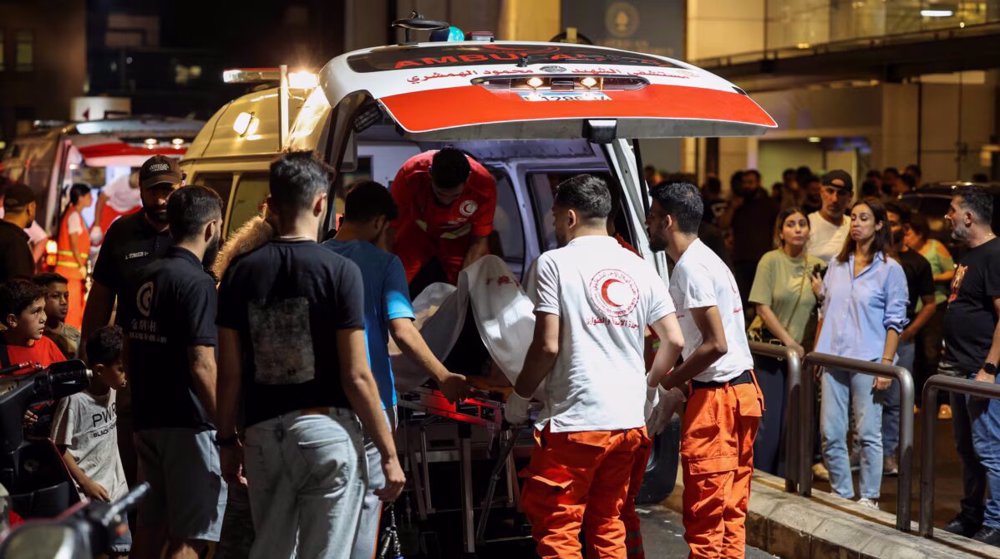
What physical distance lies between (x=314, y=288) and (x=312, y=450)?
534mm

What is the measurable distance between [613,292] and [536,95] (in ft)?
3.33

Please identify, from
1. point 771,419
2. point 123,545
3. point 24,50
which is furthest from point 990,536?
point 24,50

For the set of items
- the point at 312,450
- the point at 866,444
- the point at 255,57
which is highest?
the point at 255,57

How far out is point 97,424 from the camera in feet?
21.1

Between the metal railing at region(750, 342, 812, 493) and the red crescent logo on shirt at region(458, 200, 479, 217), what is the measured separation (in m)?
1.89

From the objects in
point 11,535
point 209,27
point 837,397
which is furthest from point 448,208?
point 209,27

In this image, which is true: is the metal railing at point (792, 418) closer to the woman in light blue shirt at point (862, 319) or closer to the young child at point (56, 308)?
the woman in light blue shirt at point (862, 319)

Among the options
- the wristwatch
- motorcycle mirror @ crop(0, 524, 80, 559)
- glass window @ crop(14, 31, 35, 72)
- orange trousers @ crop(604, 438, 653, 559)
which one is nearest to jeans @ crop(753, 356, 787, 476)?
orange trousers @ crop(604, 438, 653, 559)

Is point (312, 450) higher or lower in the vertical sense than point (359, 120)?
lower

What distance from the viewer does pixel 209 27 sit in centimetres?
6725

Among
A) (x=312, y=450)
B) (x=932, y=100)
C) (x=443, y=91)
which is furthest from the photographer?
(x=932, y=100)

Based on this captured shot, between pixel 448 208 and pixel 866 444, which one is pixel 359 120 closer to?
pixel 448 208

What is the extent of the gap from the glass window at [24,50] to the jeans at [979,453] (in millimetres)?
76048

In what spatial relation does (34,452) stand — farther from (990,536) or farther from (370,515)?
(990,536)
